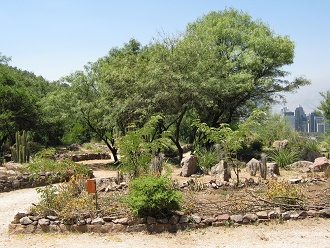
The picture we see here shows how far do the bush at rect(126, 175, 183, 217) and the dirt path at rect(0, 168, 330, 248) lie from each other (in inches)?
21.8

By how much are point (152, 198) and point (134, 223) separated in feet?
2.54

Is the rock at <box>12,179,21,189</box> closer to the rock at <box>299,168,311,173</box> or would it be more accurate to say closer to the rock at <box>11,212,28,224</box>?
the rock at <box>11,212,28,224</box>

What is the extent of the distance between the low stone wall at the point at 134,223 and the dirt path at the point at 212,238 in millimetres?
157

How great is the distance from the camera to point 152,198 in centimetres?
762

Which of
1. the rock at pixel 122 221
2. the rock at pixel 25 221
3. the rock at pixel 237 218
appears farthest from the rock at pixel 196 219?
the rock at pixel 25 221

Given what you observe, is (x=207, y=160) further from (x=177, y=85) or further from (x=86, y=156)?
(x=86, y=156)

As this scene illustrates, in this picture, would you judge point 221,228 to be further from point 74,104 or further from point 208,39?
point 208,39

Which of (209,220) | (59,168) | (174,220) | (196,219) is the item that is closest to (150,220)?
(174,220)

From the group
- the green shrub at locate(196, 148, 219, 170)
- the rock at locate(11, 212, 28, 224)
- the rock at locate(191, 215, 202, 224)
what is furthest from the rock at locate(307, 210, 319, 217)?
the green shrub at locate(196, 148, 219, 170)

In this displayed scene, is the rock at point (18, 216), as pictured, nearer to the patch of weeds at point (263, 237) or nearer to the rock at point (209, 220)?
the rock at point (209, 220)

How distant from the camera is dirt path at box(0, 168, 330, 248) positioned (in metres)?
7.05

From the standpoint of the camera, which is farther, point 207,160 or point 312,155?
point 312,155

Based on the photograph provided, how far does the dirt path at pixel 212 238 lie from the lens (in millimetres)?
7047

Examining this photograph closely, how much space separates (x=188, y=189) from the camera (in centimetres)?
1030
